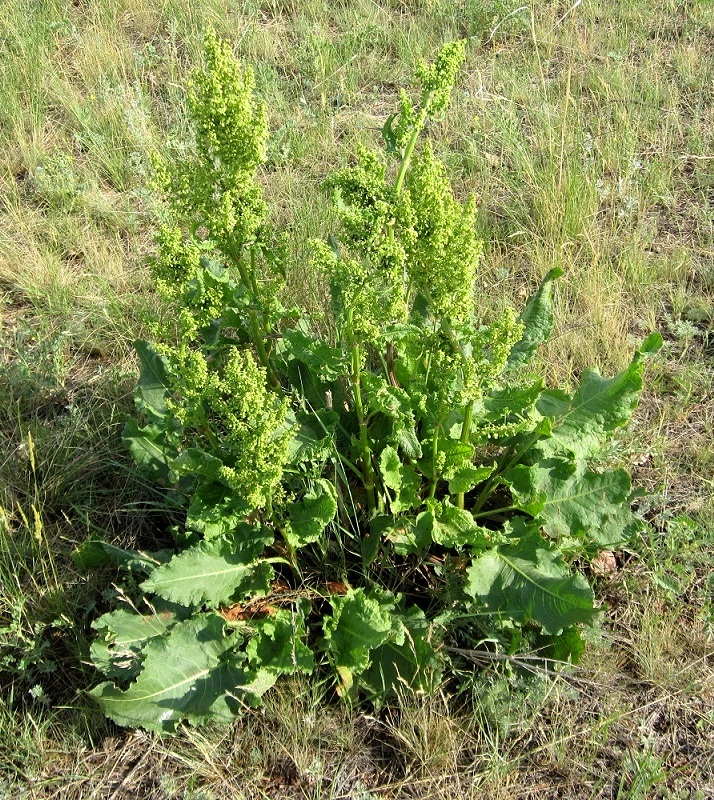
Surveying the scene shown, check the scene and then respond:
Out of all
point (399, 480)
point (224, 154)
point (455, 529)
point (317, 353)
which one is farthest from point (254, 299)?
point (455, 529)

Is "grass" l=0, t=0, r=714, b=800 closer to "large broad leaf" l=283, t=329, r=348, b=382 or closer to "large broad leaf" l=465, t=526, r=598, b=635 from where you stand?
"large broad leaf" l=465, t=526, r=598, b=635

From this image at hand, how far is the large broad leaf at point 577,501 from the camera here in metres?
Answer: 2.67

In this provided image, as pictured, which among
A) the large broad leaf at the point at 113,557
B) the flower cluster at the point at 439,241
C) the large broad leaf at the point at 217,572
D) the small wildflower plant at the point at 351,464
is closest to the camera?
the flower cluster at the point at 439,241

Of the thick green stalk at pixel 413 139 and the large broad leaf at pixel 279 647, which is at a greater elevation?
the thick green stalk at pixel 413 139

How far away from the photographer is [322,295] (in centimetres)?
367

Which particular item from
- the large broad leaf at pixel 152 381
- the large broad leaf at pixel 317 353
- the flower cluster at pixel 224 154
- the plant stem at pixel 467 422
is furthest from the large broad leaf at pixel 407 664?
the flower cluster at pixel 224 154

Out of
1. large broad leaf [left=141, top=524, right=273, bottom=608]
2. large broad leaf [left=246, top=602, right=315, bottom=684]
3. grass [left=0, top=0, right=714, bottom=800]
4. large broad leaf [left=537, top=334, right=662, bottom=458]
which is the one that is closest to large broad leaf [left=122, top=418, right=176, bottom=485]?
grass [left=0, top=0, right=714, bottom=800]

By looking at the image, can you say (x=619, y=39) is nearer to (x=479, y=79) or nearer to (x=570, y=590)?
(x=479, y=79)

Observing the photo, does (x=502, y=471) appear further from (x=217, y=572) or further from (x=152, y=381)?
(x=152, y=381)

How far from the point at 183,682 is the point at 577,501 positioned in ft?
4.57

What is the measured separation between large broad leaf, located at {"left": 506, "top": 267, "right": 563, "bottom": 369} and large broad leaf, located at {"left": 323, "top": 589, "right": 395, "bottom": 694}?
0.99 metres

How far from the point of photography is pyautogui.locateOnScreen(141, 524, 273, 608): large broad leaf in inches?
96.2

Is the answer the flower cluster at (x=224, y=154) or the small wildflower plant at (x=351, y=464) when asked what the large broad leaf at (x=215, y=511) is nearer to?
the small wildflower plant at (x=351, y=464)

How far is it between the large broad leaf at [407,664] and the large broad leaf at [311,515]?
1.26ft
